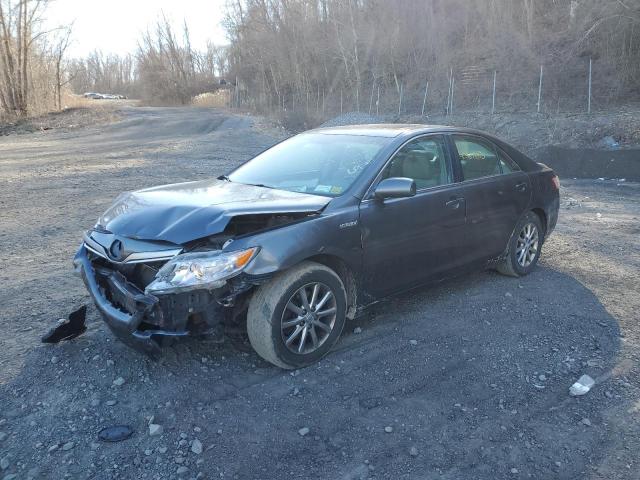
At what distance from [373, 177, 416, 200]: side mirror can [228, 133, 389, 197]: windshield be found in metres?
0.26

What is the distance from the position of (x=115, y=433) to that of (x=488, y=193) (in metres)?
3.84

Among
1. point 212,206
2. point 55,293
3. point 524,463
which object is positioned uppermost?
point 212,206

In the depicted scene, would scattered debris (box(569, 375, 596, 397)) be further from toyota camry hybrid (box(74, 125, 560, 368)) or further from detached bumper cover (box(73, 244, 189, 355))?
detached bumper cover (box(73, 244, 189, 355))

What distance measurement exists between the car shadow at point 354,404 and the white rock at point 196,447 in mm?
33

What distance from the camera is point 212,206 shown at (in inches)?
149

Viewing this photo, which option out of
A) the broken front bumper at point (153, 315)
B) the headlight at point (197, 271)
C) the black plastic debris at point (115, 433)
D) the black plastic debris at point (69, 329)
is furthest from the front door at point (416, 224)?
the black plastic debris at point (69, 329)

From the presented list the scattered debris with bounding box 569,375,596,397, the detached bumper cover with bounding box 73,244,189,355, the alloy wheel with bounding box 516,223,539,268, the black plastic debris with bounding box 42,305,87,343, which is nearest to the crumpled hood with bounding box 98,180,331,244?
the detached bumper cover with bounding box 73,244,189,355

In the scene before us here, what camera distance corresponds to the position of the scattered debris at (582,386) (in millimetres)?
3658

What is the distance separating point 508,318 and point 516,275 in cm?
110

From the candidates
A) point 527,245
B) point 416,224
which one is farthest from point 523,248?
point 416,224

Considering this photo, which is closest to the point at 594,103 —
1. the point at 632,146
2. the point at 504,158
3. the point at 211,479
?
the point at 632,146

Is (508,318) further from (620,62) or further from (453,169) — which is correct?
(620,62)

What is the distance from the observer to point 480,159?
5.40 meters

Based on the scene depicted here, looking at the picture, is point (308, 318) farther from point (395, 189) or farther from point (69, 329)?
point (69, 329)
